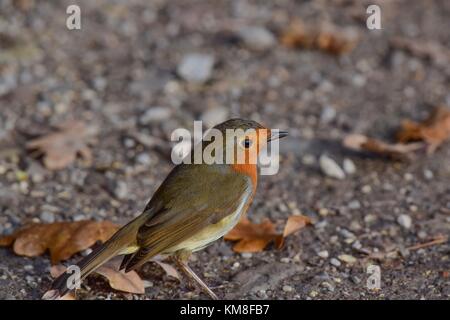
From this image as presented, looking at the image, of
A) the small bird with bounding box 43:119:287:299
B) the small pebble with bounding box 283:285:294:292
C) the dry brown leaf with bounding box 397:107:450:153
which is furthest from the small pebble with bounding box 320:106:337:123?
the small pebble with bounding box 283:285:294:292

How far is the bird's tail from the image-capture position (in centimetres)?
358

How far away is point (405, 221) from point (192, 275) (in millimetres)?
1381

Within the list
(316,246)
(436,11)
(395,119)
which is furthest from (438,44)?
(316,246)

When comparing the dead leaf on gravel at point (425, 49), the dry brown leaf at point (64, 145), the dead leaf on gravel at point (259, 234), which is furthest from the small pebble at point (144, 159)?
the dead leaf on gravel at point (425, 49)

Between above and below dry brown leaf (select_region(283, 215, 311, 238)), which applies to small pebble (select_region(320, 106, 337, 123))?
above

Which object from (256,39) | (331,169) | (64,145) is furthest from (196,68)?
(331,169)

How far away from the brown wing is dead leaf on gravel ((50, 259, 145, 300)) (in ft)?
0.61

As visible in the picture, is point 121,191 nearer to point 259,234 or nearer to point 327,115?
point 259,234

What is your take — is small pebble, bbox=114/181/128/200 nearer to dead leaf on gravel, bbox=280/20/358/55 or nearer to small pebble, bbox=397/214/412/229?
small pebble, bbox=397/214/412/229

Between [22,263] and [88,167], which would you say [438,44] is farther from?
[22,263]

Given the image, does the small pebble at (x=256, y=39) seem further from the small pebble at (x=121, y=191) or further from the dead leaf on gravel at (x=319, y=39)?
the small pebble at (x=121, y=191)

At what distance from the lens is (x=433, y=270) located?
4121 millimetres

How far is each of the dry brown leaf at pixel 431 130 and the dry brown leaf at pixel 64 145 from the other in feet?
6.88

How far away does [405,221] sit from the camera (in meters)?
4.61
